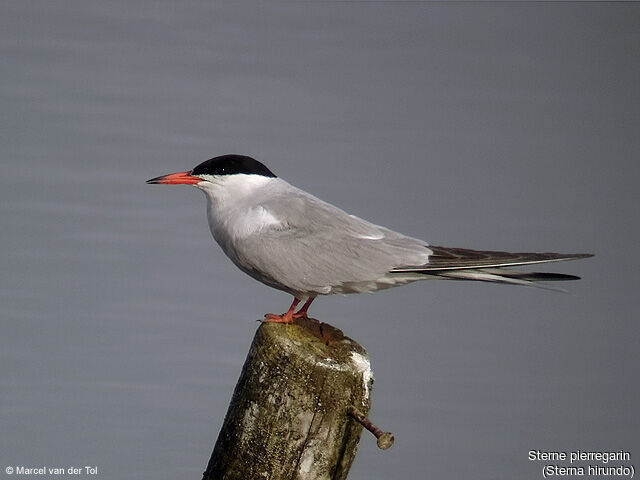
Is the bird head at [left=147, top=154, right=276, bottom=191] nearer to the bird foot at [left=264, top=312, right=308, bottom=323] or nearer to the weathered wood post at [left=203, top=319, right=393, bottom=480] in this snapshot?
the bird foot at [left=264, top=312, right=308, bottom=323]

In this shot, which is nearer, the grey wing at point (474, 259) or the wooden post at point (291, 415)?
the wooden post at point (291, 415)

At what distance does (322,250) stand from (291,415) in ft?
3.51

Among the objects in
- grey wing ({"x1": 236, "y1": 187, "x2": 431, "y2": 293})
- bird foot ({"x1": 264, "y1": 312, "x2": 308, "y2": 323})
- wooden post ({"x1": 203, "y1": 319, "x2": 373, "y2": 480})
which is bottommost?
wooden post ({"x1": 203, "y1": 319, "x2": 373, "y2": 480})

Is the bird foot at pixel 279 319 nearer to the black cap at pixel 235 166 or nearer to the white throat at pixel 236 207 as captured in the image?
the white throat at pixel 236 207

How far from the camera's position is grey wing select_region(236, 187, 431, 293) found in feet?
11.9

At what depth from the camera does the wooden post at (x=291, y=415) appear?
274 centimetres

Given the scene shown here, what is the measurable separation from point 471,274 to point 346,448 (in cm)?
96

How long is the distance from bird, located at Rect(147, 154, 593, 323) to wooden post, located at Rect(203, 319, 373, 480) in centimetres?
58

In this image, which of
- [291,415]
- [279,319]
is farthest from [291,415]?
[279,319]

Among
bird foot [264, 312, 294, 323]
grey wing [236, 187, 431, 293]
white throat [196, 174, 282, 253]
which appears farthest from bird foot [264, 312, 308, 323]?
white throat [196, 174, 282, 253]

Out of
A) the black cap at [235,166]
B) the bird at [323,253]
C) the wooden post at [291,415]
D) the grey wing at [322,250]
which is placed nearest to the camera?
the wooden post at [291,415]

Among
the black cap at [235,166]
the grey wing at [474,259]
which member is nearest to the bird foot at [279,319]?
the grey wing at [474,259]

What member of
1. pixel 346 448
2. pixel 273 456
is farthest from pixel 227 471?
pixel 346 448

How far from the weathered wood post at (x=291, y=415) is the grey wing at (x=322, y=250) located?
81 cm
